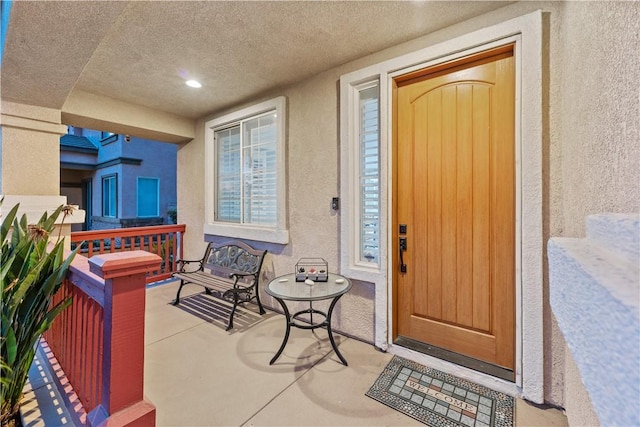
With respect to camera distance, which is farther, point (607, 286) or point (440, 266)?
point (440, 266)

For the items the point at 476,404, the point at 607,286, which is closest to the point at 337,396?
the point at 476,404

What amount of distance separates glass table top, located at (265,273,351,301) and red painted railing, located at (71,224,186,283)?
90.9 inches

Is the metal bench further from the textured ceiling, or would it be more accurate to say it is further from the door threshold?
the textured ceiling

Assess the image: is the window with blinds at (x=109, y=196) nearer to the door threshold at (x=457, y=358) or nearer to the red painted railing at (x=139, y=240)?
the red painted railing at (x=139, y=240)

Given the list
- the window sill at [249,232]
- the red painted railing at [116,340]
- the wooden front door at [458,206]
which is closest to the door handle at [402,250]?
the wooden front door at [458,206]

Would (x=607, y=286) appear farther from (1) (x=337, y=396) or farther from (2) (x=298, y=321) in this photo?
(2) (x=298, y=321)

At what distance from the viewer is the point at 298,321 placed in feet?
10.2

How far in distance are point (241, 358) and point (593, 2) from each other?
301 cm

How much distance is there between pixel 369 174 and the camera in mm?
2639

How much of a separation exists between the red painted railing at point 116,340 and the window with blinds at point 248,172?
2241mm

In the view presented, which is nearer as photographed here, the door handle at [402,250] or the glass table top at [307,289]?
the glass table top at [307,289]

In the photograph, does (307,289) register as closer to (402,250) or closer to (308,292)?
(308,292)

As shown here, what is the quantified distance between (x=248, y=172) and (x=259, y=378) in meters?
2.57

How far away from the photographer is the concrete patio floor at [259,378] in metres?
1.71
